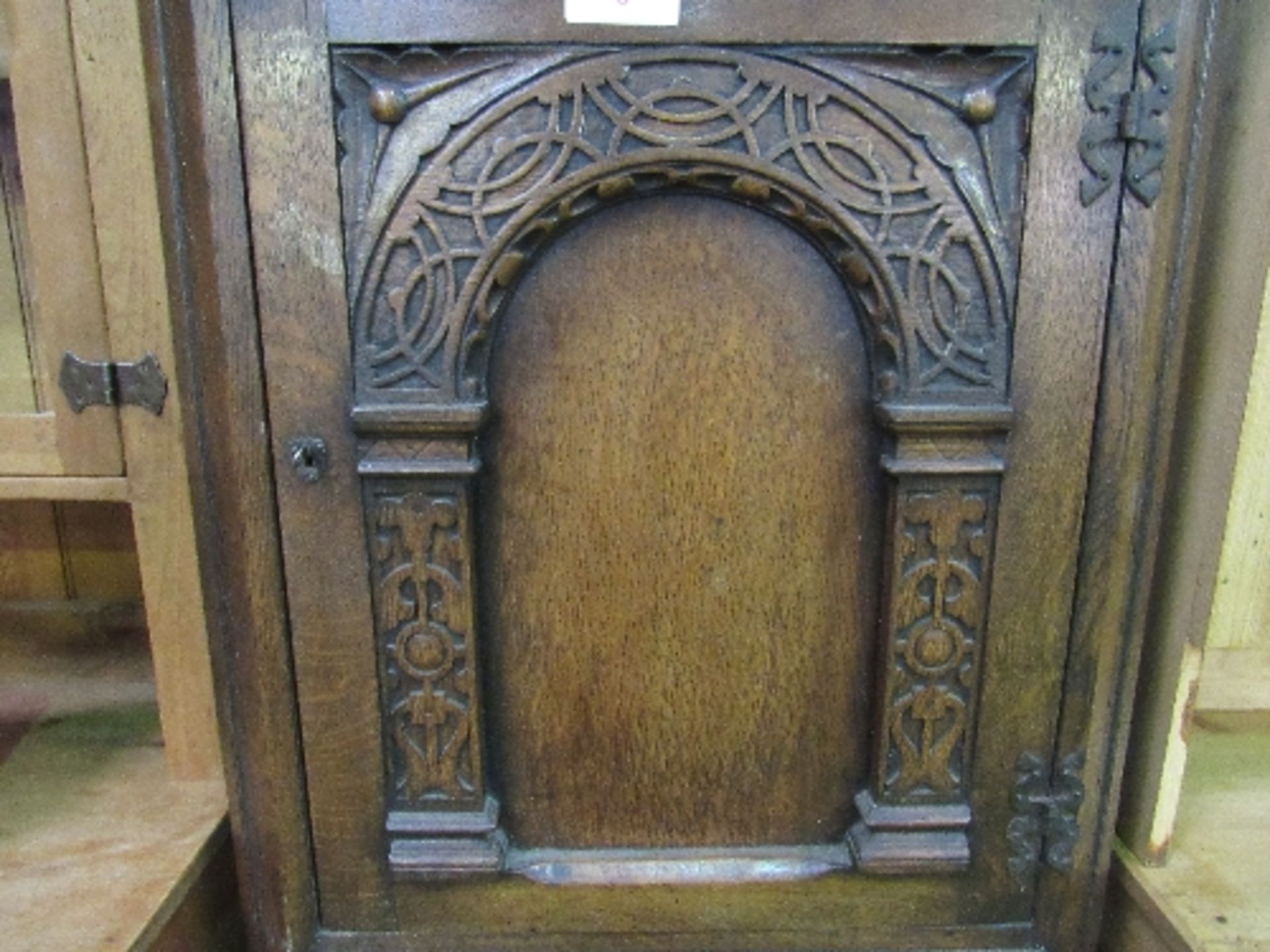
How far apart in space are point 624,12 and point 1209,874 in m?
0.86

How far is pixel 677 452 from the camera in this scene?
2.50ft

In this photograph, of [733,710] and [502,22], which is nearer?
[502,22]

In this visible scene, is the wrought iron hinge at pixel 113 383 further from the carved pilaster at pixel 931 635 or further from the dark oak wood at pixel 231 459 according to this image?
the carved pilaster at pixel 931 635

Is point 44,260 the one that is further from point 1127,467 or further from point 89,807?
point 1127,467

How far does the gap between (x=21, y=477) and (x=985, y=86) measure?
2.76 feet

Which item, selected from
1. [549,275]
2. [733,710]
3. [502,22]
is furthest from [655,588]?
[502,22]

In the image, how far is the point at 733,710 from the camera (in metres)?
0.82

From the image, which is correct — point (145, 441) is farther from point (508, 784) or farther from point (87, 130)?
point (508, 784)

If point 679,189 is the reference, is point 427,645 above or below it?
below

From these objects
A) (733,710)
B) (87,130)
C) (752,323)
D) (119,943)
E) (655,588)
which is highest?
(87,130)

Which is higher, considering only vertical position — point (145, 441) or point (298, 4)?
point (298, 4)

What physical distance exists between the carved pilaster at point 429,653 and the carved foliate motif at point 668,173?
0.06 metres

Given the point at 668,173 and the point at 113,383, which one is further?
the point at 113,383

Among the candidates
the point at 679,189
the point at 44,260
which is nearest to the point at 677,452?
the point at 679,189
